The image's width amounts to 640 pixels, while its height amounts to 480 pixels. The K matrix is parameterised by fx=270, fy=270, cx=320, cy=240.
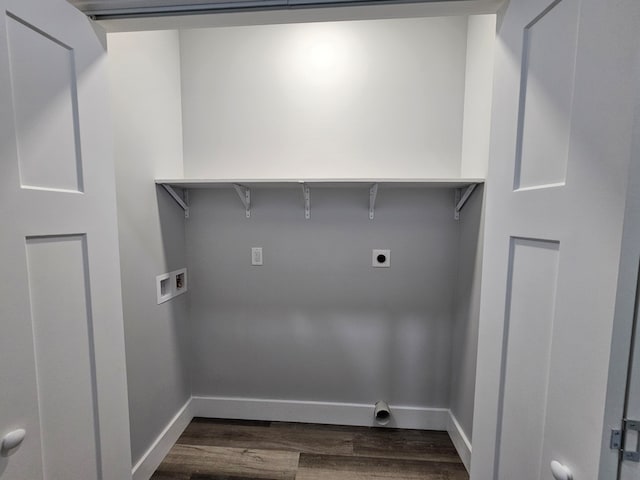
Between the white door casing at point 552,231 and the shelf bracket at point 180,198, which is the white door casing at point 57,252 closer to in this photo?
the shelf bracket at point 180,198

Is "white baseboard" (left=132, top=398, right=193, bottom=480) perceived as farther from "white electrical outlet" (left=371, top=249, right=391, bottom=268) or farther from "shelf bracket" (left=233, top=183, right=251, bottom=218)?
"white electrical outlet" (left=371, top=249, right=391, bottom=268)

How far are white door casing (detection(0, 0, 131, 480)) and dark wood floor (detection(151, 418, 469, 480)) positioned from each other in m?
0.88

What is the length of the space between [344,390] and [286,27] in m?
2.37

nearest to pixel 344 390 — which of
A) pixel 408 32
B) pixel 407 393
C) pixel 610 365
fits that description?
pixel 407 393

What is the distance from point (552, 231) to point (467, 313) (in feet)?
3.62

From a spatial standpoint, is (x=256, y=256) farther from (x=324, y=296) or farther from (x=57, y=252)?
(x=57, y=252)

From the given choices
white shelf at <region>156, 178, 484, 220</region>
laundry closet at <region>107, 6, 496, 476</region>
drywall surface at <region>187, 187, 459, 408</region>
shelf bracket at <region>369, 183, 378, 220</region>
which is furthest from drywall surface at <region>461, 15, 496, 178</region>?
shelf bracket at <region>369, 183, 378, 220</region>

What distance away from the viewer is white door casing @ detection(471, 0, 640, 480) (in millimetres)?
496

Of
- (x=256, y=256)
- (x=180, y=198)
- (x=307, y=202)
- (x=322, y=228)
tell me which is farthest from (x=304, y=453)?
(x=180, y=198)

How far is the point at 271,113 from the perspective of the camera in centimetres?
173

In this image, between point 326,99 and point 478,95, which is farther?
point 326,99

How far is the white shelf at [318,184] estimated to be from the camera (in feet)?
4.62

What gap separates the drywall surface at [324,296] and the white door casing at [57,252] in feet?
3.11

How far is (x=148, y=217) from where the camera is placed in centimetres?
146
